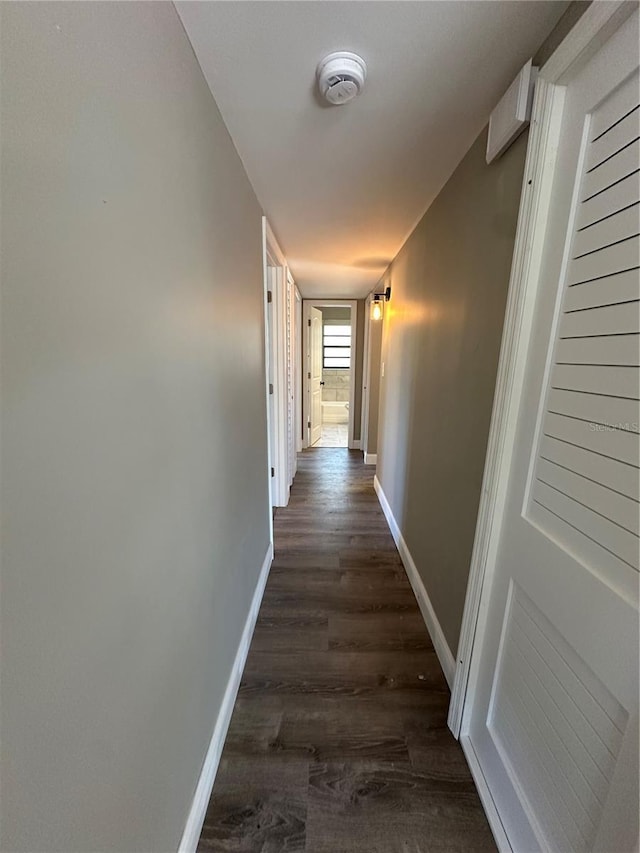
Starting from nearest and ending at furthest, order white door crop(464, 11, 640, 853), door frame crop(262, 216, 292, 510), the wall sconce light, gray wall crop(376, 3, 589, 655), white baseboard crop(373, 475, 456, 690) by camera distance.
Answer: white door crop(464, 11, 640, 853), gray wall crop(376, 3, 589, 655), white baseboard crop(373, 475, 456, 690), door frame crop(262, 216, 292, 510), the wall sconce light

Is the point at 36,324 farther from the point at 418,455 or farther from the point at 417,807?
the point at 418,455

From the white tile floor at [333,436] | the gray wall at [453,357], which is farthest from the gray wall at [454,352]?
the white tile floor at [333,436]

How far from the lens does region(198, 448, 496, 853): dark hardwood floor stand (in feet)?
3.47

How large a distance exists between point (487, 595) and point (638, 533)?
64 cm

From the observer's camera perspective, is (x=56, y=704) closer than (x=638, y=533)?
Yes

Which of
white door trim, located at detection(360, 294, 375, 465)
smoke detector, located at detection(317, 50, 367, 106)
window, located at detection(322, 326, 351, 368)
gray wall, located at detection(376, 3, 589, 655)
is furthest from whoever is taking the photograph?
window, located at detection(322, 326, 351, 368)

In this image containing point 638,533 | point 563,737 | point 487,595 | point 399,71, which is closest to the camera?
point 638,533

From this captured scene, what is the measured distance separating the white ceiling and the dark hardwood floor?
2231 mm

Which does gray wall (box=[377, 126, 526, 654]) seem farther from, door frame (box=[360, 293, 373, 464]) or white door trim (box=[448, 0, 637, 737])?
door frame (box=[360, 293, 373, 464])

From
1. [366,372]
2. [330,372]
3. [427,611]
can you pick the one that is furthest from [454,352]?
[330,372]

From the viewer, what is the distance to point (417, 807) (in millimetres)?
1114

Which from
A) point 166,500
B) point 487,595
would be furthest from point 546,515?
point 166,500

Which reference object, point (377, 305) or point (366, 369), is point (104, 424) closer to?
point (377, 305)

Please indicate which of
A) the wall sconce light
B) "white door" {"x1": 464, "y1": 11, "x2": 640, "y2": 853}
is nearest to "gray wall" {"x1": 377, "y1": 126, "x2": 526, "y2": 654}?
"white door" {"x1": 464, "y1": 11, "x2": 640, "y2": 853}
